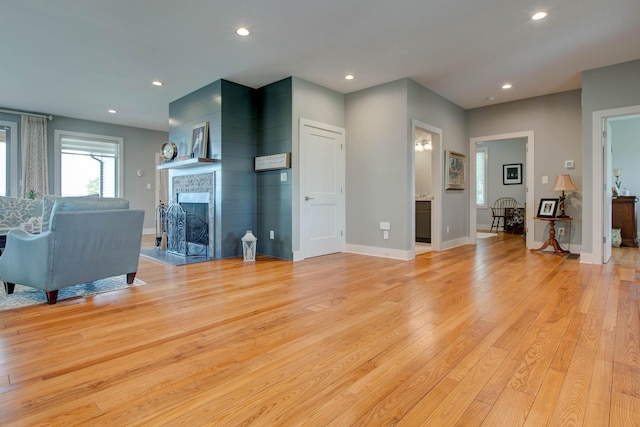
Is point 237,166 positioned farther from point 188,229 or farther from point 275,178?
point 188,229

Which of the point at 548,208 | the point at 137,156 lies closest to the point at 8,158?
the point at 137,156

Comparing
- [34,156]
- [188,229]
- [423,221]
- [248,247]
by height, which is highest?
[34,156]

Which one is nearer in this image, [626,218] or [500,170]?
[626,218]

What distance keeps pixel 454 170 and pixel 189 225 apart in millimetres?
4627

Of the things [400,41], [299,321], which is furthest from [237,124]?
[299,321]

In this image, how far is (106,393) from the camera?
1.46 metres

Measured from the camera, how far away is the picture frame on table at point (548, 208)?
5.32 meters

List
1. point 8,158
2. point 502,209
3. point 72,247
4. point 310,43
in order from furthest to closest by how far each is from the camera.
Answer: point 502,209 → point 8,158 → point 310,43 → point 72,247

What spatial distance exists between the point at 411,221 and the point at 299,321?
2.98 m

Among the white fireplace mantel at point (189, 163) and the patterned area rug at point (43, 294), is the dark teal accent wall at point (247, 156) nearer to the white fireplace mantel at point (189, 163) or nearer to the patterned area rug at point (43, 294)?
the white fireplace mantel at point (189, 163)

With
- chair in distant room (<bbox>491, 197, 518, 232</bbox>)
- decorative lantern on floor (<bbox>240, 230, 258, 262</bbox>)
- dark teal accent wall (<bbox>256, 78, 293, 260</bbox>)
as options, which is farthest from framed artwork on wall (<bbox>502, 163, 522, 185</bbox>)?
decorative lantern on floor (<bbox>240, 230, 258, 262</bbox>)

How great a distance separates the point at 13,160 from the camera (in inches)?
254

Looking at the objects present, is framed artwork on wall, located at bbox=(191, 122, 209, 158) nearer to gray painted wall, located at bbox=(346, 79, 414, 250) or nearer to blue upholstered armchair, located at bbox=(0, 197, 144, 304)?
blue upholstered armchair, located at bbox=(0, 197, 144, 304)

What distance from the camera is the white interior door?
4.86 m
